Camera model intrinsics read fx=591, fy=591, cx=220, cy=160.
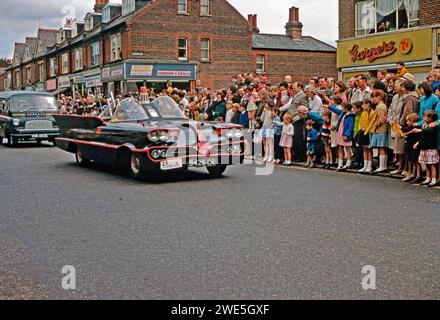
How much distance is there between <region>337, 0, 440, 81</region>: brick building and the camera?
24531 millimetres

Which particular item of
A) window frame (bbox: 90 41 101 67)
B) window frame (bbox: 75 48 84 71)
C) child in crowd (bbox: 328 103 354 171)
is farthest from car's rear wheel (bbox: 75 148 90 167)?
window frame (bbox: 75 48 84 71)

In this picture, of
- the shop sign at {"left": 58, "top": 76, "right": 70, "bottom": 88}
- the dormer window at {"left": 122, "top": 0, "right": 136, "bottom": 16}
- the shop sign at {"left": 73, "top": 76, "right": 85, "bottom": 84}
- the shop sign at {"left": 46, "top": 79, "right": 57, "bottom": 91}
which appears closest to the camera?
the dormer window at {"left": 122, "top": 0, "right": 136, "bottom": 16}

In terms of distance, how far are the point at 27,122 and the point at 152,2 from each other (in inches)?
992

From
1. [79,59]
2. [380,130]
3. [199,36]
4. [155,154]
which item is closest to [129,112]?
[155,154]

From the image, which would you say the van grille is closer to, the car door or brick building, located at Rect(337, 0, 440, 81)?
the car door

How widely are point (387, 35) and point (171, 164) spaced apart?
727 inches

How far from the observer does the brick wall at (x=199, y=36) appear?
44781mm

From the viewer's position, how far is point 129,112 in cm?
1289

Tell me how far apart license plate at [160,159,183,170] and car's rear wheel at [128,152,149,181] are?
369mm

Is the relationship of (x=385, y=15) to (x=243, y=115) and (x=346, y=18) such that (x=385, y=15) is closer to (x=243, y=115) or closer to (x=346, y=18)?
(x=346, y=18)

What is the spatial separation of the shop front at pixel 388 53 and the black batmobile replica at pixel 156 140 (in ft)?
50.5

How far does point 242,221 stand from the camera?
25.7 ft

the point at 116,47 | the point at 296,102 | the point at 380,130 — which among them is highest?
the point at 116,47

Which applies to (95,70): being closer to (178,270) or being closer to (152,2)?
(152,2)
